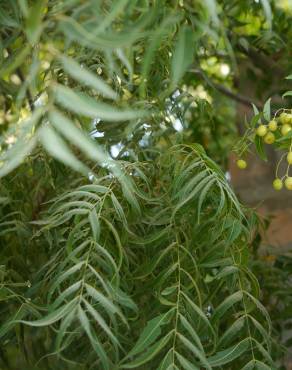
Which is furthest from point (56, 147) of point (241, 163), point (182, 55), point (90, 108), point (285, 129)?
point (241, 163)

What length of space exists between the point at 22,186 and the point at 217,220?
0.59 m

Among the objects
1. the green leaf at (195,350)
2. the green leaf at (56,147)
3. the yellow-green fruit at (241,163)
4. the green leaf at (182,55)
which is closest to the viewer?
the green leaf at (56,147)

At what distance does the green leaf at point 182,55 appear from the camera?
836 mm

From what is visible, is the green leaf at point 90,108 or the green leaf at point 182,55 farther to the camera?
the green leaf at point 182,55

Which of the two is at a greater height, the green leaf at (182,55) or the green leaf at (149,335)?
the green leaf at (182,55)

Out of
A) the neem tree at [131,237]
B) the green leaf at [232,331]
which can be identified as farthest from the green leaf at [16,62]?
the green leaf at [232,331]

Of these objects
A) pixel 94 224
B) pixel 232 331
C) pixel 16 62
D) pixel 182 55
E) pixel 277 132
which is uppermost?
pixel 16 62

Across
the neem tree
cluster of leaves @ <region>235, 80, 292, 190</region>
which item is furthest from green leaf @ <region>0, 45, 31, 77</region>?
cluster of leaves @ <region>235, 80, 292, 190</region>

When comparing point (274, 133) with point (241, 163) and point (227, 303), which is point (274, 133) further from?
point (227, 303)

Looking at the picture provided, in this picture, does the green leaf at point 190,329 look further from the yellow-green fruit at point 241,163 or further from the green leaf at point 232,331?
the yellow-green fruit at point 241,163

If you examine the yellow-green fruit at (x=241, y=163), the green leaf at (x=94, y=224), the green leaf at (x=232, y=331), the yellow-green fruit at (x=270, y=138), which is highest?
the green leaf at (x=94, y=224)

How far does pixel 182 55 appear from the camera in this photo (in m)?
0.85

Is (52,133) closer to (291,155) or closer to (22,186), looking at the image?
(291,155)

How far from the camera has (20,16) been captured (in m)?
1.32
